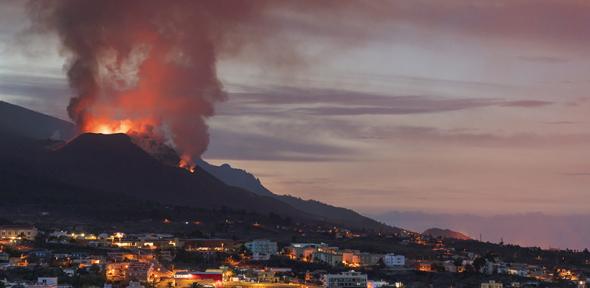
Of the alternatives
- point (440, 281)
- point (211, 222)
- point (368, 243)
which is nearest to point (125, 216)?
point (211, 222)

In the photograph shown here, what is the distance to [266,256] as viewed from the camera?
339 ft

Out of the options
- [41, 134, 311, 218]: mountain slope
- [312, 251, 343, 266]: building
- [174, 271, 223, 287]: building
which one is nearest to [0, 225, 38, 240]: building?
[174, 271, 223, 287]: building

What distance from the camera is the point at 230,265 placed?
96312 millimetres

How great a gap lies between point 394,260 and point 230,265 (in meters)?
13.5

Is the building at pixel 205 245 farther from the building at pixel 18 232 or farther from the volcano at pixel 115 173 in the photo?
the volcano at pixel 115 173

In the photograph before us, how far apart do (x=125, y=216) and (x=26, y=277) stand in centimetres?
5377

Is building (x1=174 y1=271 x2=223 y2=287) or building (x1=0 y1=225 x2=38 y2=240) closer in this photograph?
building (x1=174 y1=271 x2=223 y2=287)

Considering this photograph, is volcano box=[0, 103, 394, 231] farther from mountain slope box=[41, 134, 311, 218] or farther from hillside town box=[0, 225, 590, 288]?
hillside town box=[0, 225, 590, 288]

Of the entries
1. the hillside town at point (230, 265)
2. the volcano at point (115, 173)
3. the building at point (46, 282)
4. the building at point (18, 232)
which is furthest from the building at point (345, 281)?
the volcano at point (115, 173)

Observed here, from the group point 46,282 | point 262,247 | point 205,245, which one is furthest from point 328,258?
point 46,282

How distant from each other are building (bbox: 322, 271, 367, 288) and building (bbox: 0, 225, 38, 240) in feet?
90.7

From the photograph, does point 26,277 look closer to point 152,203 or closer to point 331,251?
point 331,251

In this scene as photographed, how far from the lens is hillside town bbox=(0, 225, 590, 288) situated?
267ft

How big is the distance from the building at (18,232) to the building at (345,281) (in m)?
27.7
